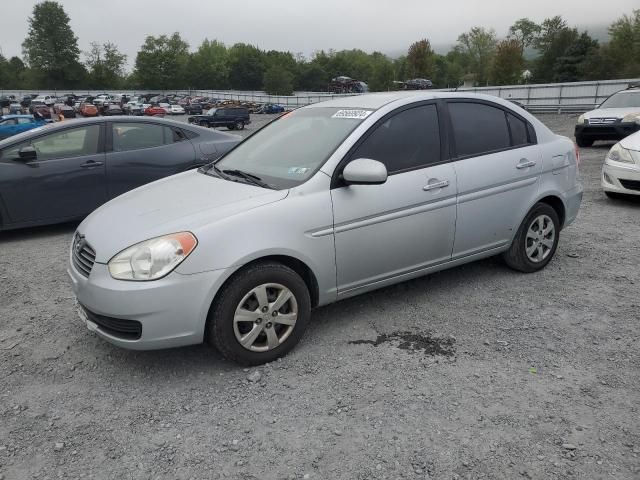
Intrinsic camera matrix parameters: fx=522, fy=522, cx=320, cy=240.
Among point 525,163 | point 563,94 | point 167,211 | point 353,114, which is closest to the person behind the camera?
point 167,211

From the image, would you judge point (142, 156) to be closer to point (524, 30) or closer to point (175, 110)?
point (175, 110)

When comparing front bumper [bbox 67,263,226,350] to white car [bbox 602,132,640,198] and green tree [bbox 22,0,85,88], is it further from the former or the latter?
green tree [bbox 22,0,85,88]

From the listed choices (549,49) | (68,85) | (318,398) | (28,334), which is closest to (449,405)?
(318,398)

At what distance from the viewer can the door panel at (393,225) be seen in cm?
351

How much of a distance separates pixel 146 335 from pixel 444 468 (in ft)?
5.76

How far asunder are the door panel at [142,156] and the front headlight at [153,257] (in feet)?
12.9

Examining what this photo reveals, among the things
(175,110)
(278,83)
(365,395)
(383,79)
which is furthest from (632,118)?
(383,79)

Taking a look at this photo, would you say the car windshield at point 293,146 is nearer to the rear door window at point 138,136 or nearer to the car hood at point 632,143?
the rear door window at point 138,136

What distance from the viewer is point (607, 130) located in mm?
12453

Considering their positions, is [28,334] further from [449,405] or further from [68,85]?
→ [68,85]

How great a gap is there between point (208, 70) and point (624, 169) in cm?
11499

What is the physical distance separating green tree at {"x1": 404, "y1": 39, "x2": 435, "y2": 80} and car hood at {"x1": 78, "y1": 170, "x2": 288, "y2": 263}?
87.9 meters

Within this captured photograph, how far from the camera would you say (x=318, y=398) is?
2.98m

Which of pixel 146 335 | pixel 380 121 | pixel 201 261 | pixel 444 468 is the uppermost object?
pixel 380 121
